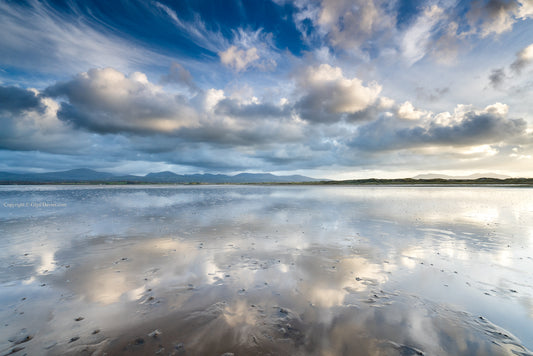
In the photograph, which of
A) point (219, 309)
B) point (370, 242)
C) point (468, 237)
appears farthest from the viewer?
point (468, 237)

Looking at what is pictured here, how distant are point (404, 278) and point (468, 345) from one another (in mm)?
3581

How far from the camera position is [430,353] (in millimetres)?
4832

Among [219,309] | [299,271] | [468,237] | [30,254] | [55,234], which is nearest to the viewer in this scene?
[219,309]

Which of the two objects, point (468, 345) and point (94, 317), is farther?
point (94, 317)

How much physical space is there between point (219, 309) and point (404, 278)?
6919mm

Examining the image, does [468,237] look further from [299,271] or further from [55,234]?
[55,234]

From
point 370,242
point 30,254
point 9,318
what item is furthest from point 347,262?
point 30,254

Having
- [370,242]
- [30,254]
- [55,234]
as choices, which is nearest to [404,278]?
[370,242]

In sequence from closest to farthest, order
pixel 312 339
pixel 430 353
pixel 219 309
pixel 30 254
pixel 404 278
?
pixel 430 353, pixel 312 339, pixel 219 309, pixel 404 278, pixel 30 254

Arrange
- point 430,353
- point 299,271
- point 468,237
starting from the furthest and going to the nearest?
point 468,237 < point 299,271 < point 430,353

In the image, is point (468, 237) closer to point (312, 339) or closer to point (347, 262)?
point (347, 262)

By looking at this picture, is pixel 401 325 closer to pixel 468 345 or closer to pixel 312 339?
pixel 468 345

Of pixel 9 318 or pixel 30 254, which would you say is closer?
pixel 9 318

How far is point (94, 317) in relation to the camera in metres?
6.05
